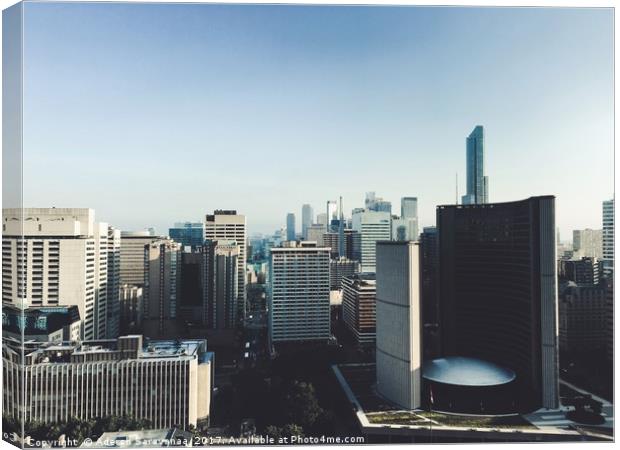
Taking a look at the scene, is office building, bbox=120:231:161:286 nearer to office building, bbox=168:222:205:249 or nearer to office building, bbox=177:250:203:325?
office building, bbox=168:222:205:249

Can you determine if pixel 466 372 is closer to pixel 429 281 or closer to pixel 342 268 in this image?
pixel 429 281

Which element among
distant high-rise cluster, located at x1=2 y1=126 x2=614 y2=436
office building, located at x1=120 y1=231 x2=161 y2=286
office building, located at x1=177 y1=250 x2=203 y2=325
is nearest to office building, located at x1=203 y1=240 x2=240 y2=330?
distant high-rise cluster, located at x1=2 y1=126 x2=614 y2=436

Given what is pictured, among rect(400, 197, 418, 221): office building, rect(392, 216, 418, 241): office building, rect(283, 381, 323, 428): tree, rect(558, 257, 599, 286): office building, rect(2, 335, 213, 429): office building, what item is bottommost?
rect(283, 381, 323, 428): tree

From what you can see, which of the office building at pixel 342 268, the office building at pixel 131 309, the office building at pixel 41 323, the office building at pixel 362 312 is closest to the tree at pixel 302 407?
the office building at pixel 41 323

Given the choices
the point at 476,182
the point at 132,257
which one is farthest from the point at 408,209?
the point at 132,257

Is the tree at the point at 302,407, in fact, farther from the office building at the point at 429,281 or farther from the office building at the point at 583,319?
the office building at the point at 583,319

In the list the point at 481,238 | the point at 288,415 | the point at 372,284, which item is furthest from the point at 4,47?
the point at 372,284
